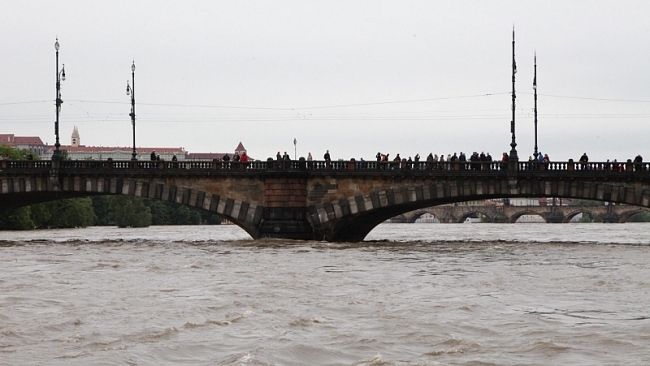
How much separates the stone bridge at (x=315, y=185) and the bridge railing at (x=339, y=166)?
0.05 metres

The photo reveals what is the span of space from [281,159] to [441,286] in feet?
93.6

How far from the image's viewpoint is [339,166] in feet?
184

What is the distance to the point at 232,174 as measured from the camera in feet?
186

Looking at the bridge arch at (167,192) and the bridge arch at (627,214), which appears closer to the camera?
the bridge arch at (167,192)

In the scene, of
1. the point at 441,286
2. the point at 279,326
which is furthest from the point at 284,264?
the point at 279,326

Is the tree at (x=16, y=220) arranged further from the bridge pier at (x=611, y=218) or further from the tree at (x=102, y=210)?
the bridge pier at (x=611, y=218)

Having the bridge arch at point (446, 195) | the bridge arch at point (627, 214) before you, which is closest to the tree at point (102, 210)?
the bridge arch at point (627, 214)

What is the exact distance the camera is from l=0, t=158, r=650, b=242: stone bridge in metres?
53.2

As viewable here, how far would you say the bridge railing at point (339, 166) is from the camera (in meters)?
53.3

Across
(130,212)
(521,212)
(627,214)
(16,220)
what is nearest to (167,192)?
(16,220)

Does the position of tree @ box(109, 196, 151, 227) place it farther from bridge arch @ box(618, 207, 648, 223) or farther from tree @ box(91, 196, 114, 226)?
bridge arch @ box(618, 207, 648, 223)

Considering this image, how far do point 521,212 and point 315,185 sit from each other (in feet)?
339

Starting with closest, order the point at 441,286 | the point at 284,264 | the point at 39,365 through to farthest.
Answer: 1. the point at 39,365
2. the point at 441,286
3. the point at 284,264

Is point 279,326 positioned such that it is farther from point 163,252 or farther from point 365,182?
point 365,182
